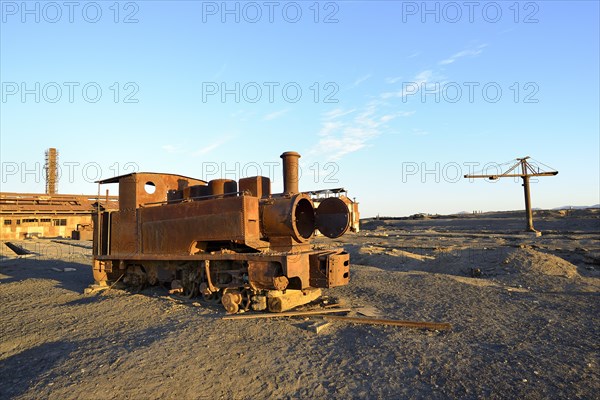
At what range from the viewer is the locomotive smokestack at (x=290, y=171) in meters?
8.62

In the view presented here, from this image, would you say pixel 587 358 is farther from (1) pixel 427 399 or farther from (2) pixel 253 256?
(2) pixel 253 256

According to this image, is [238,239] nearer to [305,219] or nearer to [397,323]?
[305,219]

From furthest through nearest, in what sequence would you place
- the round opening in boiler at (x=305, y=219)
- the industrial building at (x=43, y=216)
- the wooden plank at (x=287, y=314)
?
1. the industrial building at (x=43, y=216)
2. the round opening in boiler at (x=305, y=219)
3. the wooden plank at (x=287, y=314)

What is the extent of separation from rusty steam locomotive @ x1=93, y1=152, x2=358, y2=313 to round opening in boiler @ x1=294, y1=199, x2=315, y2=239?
23 millimetres

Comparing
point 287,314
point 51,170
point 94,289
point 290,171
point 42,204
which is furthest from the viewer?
point 51,170

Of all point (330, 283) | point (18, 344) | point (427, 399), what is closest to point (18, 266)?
point (18, 344)

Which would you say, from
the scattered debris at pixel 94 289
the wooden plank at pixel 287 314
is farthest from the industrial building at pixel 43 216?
the wooden plank at pixel 287 314

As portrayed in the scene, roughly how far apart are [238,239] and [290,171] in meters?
1.99

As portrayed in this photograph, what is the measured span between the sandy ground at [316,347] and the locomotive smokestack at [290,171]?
282 cm

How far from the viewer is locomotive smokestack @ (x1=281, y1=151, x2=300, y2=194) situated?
28.3 ft

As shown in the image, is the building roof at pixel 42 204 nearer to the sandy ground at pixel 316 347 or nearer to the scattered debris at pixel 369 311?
the sandy ground at pixel 316 347

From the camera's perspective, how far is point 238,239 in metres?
7.73

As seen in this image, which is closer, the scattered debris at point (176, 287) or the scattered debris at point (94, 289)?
the scattered debris at point (176, 287)

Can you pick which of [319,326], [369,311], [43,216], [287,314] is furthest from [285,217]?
[43,216]
